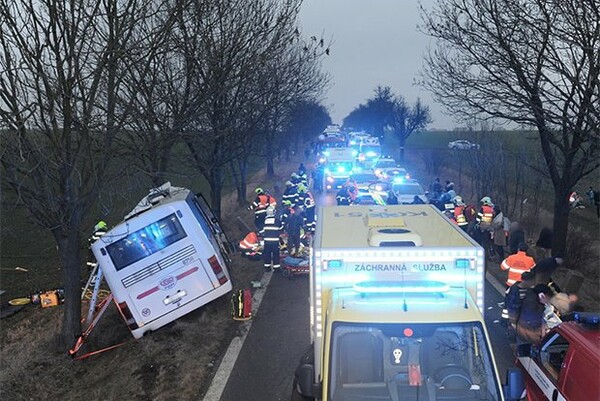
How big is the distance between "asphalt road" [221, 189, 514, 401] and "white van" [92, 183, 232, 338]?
53.0 inches

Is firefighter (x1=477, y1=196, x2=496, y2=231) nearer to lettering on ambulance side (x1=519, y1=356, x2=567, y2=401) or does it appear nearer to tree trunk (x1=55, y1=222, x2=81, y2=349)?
lettering on ambulance side (x1=519, y1=356, x2=567, y2=401)

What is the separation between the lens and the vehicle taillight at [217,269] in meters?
9.88

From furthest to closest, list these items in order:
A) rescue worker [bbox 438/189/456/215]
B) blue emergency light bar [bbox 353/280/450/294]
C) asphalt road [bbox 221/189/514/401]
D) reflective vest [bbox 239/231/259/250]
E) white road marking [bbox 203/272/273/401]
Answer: rescue worker [bbox 438/189/456/215] < reflective vest [bbox 239/231/259/250] < asphalt road [bbox 221/189/514/401] < white road marking [bbox 203/272/273/401] < blue emergency light bar [bbox 353/280/450/294]

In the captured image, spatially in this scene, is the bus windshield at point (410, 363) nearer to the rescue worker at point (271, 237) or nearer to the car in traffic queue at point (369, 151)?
the rescue worker at point (271, 237)

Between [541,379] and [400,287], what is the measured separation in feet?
5.92

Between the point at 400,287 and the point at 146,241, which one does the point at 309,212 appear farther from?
the point at 400,287

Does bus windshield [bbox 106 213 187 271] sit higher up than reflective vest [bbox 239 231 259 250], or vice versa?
bus windshield [bbox 106 213 187 271]

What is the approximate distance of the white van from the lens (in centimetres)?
962

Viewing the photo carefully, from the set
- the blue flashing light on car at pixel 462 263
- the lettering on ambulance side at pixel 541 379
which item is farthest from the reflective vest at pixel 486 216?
the blue flashing light on car at pixel 462 263

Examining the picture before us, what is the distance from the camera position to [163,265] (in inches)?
384

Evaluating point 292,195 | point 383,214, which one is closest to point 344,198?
point 292,195

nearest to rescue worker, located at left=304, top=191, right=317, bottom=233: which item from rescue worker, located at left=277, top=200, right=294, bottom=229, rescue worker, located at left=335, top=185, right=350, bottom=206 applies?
rescue worker, located at left=277, top=200, right=294, bottom=229

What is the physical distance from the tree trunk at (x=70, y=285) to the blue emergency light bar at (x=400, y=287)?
597 centimetres

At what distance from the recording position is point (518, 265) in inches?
360
